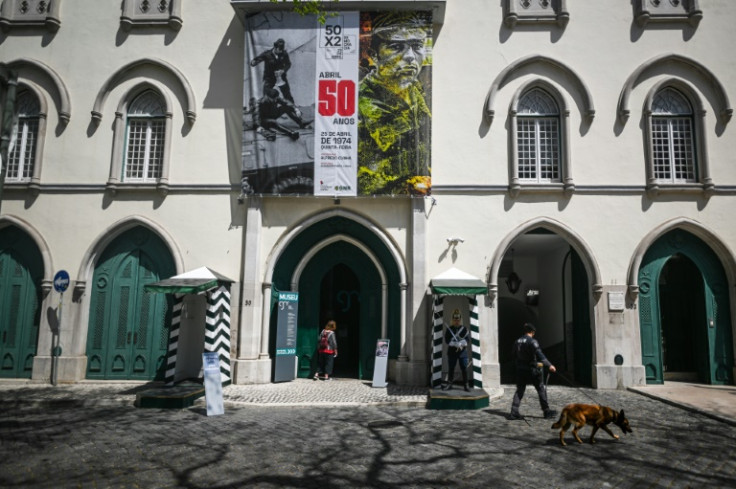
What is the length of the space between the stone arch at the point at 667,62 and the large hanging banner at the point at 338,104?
17.7ft

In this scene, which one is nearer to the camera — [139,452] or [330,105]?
[139,452]

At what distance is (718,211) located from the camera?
13.3 m

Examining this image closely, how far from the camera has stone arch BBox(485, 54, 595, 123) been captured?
13625mm

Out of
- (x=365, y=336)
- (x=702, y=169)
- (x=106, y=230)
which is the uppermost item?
(x=702, y=169)

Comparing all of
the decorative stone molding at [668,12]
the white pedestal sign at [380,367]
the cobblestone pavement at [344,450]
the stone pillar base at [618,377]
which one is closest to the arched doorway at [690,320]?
the stone pillar base at [618,377]

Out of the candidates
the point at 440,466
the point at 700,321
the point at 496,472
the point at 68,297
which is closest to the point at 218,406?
the point at 440,466

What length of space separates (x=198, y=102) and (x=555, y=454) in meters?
12.8

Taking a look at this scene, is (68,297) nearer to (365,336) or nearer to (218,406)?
(218,406)

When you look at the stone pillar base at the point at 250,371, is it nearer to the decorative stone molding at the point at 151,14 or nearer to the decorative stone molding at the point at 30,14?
the decorative stone molding at the point at 151,14

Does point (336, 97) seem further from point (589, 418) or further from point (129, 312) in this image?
point (589, 418)

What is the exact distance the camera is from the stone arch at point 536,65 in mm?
13625

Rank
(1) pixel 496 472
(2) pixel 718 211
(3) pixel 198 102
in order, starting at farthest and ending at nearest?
(3) pixel 198 102, (2) pixel 718 211, (1) pixel 496 472

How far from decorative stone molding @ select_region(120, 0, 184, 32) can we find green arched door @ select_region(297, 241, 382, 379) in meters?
8.16

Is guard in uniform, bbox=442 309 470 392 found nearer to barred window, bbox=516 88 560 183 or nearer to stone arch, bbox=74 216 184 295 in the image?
barred window, bbox=516 88 560 183
